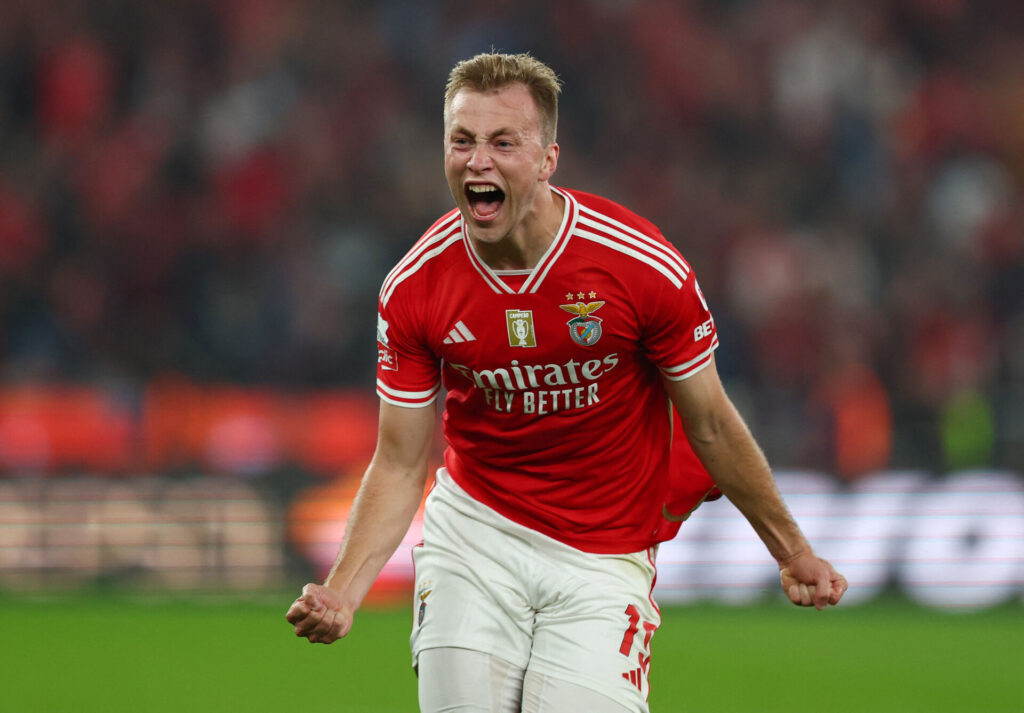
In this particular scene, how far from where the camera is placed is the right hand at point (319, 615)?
390cm

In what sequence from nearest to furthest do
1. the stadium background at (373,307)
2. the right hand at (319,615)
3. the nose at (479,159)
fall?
1. the right hand at (319,615)
2. the nose at (479,159)
3. the stadium background at (373,307)

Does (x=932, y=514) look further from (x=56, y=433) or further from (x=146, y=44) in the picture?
(x=146, y=44)

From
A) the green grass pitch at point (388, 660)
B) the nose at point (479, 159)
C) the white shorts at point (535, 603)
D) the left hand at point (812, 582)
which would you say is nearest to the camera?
the nose at point (479, 159)

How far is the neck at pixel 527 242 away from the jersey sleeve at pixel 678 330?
1.11ft

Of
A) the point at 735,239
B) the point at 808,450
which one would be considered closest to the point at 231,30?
the point at 735,239

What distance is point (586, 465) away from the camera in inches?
176

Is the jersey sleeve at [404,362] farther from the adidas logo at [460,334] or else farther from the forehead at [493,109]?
the forehead at [493,109]

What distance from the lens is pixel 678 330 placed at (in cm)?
427

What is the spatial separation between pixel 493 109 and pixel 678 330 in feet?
2.63

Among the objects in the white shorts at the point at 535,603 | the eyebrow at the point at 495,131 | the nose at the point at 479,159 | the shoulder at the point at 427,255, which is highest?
the eyebrow at the point at 495,131

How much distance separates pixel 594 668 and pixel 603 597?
24 centimetres

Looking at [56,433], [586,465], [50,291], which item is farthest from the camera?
[50,291]

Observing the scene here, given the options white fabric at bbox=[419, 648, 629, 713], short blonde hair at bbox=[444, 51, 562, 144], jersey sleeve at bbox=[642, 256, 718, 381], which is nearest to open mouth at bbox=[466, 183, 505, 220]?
short blonde hair at bbox=[444, 51, 562, 144]

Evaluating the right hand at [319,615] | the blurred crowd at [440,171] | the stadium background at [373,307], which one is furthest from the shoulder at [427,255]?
the blurred crowd at [440,171]
